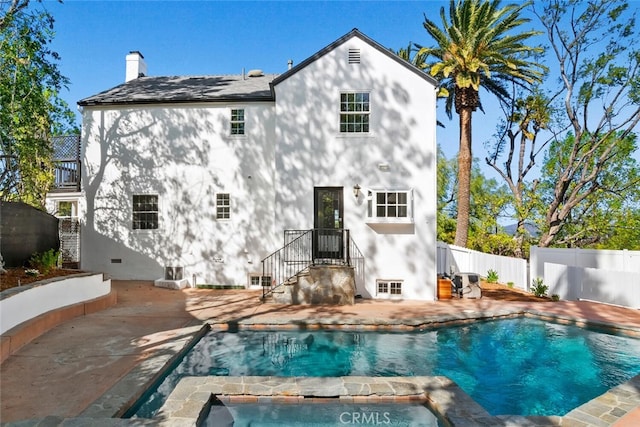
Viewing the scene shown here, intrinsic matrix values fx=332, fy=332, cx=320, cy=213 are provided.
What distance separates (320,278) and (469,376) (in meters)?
5.28

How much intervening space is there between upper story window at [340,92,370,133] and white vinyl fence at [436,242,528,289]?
676cm

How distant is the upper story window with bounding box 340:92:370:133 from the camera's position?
11.5 metres

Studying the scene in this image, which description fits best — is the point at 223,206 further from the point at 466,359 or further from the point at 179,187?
the point at 466,359

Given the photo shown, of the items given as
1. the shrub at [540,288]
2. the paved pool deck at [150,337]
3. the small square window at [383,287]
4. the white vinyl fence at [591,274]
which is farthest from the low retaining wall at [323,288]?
the white vinyl fence at [591,274]

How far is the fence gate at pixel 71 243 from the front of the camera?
13000 millimetres

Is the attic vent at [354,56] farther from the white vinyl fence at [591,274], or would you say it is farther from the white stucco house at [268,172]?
the white vinyl fence at [591,274]

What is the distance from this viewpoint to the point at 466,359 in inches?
259

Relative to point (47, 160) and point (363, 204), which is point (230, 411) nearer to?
point (363, 204)

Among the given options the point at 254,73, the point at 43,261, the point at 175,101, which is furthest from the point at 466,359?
the point at 254,73

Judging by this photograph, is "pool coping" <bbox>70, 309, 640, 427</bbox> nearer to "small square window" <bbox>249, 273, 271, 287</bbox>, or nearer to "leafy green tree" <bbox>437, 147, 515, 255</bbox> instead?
"small square window" <bbox>249, 273, 271, 287</bbox>

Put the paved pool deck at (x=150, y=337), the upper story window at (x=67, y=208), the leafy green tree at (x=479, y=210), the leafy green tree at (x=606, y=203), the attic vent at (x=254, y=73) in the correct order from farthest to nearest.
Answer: the leafy green tree at (x=606, y=203), the leafy green tree at (x=479, y=210), the attic vent at (x=254, y=73), the upper story window at (x=67, y=208), the paved pool deck at (x=150, y=337)


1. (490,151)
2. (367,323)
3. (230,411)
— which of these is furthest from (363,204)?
(490,151)

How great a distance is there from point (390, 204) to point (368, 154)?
187 cm

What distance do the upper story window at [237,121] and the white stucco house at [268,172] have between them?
4cm
